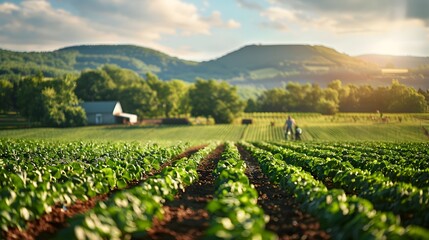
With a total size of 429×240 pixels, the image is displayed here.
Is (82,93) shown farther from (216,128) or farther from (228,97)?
(216,128)

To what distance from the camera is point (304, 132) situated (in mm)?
61125

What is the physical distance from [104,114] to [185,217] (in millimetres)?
84812

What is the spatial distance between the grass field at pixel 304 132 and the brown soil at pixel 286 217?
33561 mm

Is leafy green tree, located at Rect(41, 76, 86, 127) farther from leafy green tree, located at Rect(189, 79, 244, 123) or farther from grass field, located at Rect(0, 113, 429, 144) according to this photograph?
leafy green tree, located at Rect(189, 79, 244, 123)

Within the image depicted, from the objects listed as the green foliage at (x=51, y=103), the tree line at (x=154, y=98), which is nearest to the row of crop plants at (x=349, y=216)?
the tree line at (x=154, y=98)

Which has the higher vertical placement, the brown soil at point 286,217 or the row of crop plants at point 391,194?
the row of crop plants at point 391,194

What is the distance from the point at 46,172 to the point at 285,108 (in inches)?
4090

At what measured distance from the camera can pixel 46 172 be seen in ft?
34.7

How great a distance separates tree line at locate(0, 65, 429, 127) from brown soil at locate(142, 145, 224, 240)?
39.1 meters

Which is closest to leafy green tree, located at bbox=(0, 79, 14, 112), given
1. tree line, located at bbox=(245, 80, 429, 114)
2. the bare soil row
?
tree line, located at bbox=(245, 80, 429, 114)

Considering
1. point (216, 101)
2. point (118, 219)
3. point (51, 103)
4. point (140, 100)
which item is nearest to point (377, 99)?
point (118, 219)

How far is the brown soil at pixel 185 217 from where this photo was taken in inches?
300

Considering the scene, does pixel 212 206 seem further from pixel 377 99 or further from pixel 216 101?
pixel 216 101

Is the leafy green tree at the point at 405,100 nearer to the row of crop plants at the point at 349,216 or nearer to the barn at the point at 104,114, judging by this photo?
the row of crop plants at the point at 349,216
